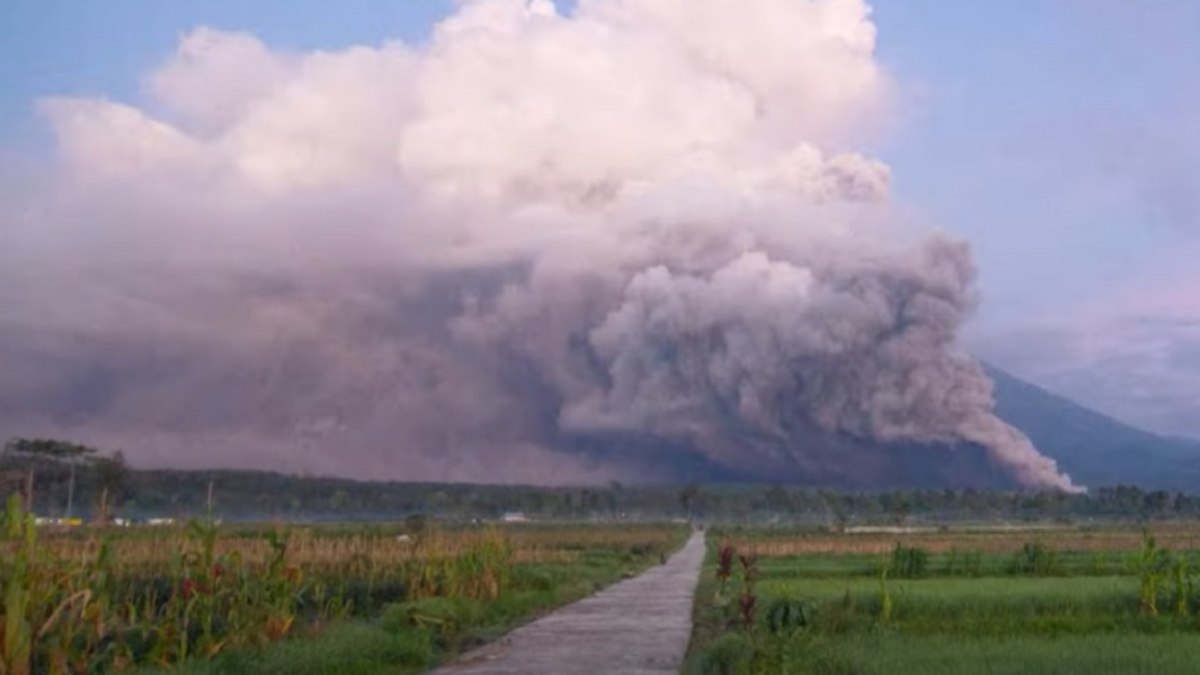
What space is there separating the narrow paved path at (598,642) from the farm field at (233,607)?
84cm

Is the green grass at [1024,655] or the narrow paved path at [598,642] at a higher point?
the green grass at [1024,655]

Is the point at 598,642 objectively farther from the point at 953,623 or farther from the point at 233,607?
the point at 953,623

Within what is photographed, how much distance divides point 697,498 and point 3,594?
188 metres

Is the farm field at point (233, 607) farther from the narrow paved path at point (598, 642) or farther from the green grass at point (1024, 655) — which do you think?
the green grass at point (1024, 655)

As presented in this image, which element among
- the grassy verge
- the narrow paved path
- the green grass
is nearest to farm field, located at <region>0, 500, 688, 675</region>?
the grassy verge

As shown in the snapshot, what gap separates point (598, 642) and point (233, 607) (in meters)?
6.21

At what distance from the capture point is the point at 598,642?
22.2m

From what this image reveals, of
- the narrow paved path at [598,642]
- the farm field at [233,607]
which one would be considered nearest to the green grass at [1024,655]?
the narrow paved path at [598,642]

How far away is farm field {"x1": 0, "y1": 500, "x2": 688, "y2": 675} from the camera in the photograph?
13.8 m

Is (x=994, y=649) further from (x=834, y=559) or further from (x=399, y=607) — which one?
(x=834, y=559)

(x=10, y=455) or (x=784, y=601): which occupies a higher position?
(x=10, y=455)

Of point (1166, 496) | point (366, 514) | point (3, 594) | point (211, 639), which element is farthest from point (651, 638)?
point (1166, 496)

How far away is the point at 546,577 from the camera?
130ft

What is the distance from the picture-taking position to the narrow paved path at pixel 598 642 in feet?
60.6
